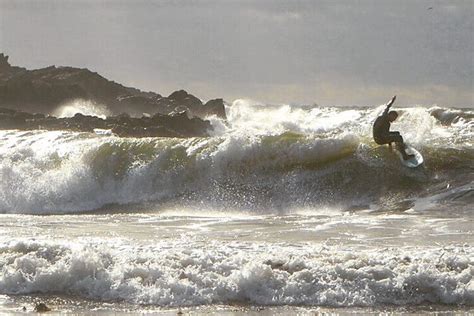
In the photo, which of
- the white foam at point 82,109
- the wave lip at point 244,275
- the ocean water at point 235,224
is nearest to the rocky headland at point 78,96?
the white foam at point 82,109

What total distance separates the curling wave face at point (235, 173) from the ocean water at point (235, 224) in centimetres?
4

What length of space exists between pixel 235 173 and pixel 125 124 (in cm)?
1339

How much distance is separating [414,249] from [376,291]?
72.9 inches

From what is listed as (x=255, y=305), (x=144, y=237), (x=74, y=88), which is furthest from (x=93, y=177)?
(x=74, y=88)

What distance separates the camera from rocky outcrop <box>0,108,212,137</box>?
32875 millimetres

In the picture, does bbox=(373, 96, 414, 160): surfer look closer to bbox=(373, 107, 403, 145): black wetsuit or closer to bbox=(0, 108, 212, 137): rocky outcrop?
bbox=(373, 107, 403, 145): black wetsuit

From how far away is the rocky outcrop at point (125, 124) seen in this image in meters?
32.9

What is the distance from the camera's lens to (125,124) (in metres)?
34.0

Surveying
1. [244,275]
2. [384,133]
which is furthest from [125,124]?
[244,275]

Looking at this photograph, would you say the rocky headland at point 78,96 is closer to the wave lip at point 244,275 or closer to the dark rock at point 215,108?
the dark rock at point 215,108

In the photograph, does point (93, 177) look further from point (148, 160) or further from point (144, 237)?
point (144, 237)

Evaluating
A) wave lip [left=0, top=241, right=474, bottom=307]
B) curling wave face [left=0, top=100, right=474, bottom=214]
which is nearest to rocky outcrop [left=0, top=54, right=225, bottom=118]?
curling wave face [left=0, top=100, right=474, bottom=214]

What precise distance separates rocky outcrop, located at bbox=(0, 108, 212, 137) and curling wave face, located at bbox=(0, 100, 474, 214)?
7892mm

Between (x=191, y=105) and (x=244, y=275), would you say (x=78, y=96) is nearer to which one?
(x=191, y=105)
